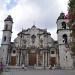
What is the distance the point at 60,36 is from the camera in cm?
3825

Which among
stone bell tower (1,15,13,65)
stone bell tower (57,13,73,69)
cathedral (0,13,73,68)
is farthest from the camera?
stone bell tower (1,15,13,65)

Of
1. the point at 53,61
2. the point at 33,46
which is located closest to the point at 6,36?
the point at 33,46

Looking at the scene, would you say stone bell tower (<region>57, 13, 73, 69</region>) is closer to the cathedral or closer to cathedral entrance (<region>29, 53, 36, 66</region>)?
the cathedral

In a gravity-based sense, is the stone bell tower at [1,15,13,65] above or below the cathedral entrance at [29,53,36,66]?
above

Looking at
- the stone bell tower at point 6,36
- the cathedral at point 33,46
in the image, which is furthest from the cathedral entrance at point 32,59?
the stone bell tower at point 6,36

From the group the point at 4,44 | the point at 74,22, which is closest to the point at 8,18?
the point at 4,44

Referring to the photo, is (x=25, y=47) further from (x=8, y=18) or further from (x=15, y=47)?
(x=8, y=18)

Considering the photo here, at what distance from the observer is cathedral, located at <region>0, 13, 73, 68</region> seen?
38.6 metres

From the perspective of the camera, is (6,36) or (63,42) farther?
(6,36)

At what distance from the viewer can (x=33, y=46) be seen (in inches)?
1581

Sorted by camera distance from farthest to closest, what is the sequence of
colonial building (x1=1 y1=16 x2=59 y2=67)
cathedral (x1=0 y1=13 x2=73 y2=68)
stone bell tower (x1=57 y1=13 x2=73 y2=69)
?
colonial building (x1=1 y1=16 x2=59 y2=67), cathedral (x1=0 y1=13 x2=73 y2=68), stone bell tower (x1=57 y1=13 x2=73 y2=69)

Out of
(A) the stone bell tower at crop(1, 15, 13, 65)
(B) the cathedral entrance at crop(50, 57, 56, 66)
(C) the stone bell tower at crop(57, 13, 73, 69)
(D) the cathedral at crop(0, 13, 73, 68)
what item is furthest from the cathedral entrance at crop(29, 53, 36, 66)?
(C) the stone bell tower at crop(57, 13, 73, 69)

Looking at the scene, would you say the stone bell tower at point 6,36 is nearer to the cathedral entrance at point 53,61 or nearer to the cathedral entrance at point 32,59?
the cathedral entrance at point 32,59

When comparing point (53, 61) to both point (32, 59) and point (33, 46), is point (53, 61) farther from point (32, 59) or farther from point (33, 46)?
point (33, 46)
